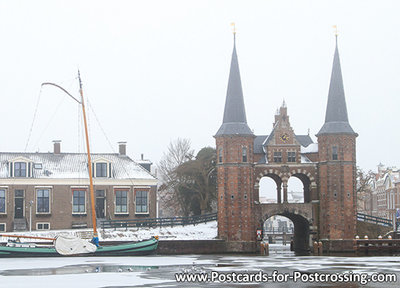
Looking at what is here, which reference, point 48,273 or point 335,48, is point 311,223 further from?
point 48,273

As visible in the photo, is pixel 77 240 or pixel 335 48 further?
pixel 335 48

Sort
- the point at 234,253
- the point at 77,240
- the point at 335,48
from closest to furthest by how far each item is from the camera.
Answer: the point at 77,240
the point at 234,253
the point at 335,48

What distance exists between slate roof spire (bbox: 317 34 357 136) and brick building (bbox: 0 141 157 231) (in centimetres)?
1756

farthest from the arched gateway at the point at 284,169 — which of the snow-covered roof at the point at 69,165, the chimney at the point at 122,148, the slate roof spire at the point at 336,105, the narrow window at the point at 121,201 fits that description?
the chimney at the point at 122,148

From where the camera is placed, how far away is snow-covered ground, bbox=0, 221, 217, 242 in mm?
55188

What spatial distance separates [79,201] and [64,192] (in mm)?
1621

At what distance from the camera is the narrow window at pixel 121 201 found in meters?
62.6

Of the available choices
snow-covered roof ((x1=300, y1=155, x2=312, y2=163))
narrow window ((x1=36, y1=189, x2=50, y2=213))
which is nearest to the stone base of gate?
snow-covered roof ((x1=300, y1=155, x2=312, y2=163))

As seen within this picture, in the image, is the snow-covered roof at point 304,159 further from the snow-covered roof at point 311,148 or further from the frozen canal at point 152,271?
the frozen canal at point 152,271

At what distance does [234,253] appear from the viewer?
54.7 metres

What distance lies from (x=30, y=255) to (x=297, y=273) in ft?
71.0

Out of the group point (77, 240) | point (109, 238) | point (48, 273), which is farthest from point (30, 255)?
point (48, 273)

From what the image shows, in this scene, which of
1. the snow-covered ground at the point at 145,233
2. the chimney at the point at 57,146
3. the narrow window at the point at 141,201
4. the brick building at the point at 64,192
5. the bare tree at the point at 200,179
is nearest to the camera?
the snow-covered ground at the point at 145,233

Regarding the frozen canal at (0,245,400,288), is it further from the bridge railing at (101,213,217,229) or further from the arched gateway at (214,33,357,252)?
the bridge railing at (101,213,217,229)
